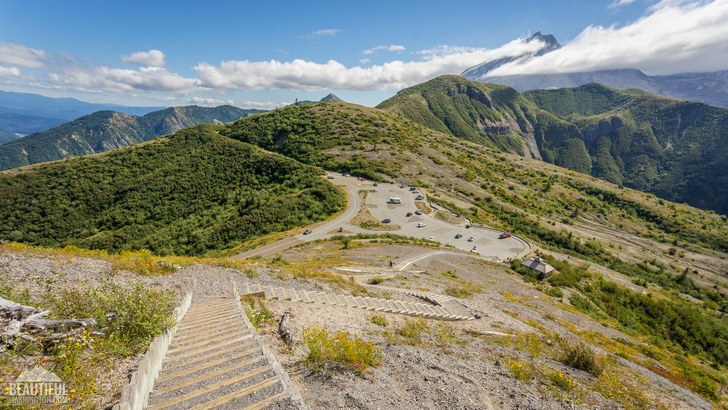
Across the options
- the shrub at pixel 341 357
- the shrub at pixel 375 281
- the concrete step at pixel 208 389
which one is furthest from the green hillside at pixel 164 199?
the concrete step at pixel 208 389

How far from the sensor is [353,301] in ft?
57.6

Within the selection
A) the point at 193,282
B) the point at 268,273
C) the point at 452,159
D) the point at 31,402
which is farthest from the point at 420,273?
the point at 452,159

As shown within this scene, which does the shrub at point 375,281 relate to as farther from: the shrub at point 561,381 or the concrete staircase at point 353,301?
the shrub at point 561,381

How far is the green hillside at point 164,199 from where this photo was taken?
2360 inches

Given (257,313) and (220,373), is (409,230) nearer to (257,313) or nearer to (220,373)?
(257,313)

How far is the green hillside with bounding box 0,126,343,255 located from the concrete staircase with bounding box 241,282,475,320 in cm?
4037

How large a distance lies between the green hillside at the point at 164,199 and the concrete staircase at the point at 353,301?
1590 inches

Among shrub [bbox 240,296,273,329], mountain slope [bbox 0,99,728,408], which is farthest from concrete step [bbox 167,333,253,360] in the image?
mountain slope [bbox 0,99,728,408]

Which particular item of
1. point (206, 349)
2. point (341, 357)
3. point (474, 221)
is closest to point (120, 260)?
point (206, 349)

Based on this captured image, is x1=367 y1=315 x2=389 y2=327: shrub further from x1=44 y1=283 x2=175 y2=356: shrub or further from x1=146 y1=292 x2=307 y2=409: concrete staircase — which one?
x1=44 y1=283 x2=175 y2=356: shrub

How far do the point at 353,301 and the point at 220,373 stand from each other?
10724 millimetres

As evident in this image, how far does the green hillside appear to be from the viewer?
59938mm

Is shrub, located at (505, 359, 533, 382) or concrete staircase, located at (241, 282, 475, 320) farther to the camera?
concrete staircase, located at (241, 282, 475, 320)

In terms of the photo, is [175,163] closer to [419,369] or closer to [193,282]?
[193,282]
